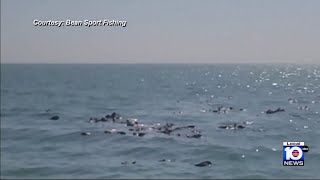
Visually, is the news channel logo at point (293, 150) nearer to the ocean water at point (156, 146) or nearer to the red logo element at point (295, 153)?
the red logo element at point (295, 153)

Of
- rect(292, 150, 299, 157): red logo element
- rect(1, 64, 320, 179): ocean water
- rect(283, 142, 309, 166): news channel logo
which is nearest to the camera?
rect(283, 142, 309, 166): news channel logo

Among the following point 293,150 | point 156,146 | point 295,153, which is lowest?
point 295,153

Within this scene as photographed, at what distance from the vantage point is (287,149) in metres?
25.8

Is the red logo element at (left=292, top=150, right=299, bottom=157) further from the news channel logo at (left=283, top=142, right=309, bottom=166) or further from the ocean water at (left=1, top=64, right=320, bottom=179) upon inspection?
the ocean water at (left=1, top=64, right=320, bottom=179)

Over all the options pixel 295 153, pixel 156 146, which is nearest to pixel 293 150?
pixel 295 153

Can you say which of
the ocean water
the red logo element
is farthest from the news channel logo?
the ocean water

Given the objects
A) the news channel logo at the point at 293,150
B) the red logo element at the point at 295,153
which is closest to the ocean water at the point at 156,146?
the news channel logo at the point at 293,150

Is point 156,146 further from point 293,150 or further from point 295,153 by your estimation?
point 293,150

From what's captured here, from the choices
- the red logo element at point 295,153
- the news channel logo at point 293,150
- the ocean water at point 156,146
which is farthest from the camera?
the ocean water at point 156,146

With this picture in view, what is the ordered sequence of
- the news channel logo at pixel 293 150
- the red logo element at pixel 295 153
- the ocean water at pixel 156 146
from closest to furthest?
Answer: the news channel logo at pixel 293 150, the red logo element at pixel 295 153, the ocean water at pixel 156 146

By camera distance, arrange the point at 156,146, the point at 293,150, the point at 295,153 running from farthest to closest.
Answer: the point at 156,146 → the point at 295,153 → the point at 293,150

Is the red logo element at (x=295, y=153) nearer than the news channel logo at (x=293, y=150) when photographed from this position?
No

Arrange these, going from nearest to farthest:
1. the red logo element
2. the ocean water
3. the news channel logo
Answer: the news channel logo < the red logo element < the ocean water

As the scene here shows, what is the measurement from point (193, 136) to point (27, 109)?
4237 centimetres
